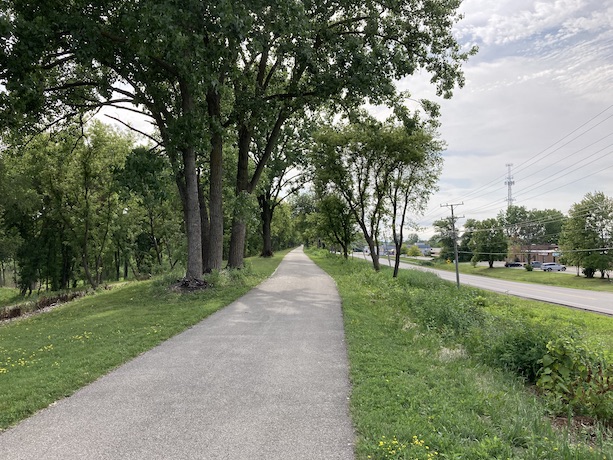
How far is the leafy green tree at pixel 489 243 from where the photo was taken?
8054cm

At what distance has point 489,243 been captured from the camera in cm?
8231

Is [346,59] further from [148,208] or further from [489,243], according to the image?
[489,243]

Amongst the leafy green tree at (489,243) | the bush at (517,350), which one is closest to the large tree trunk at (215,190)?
the bush at (517,350)

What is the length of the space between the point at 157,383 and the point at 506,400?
4.26m

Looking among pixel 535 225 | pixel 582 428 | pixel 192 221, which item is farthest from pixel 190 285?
pixel 535 225

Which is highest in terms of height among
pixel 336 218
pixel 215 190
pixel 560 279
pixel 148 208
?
pixel 148 208

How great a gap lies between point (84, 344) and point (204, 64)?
784cm

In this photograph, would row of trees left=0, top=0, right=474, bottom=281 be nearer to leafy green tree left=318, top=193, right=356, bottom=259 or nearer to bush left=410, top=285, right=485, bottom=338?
bush left=410, top=285, right=485, bottom=338

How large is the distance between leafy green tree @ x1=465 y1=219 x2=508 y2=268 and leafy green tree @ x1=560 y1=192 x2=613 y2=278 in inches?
898

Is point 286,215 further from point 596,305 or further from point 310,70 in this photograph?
point 310,70

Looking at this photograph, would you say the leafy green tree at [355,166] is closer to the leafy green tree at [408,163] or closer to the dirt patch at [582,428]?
the leafy green tree at [408,163]

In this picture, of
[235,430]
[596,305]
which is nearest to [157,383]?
[235,430]

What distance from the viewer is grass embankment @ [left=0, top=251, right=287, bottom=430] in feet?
16.0

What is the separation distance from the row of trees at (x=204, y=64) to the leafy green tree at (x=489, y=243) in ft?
236
